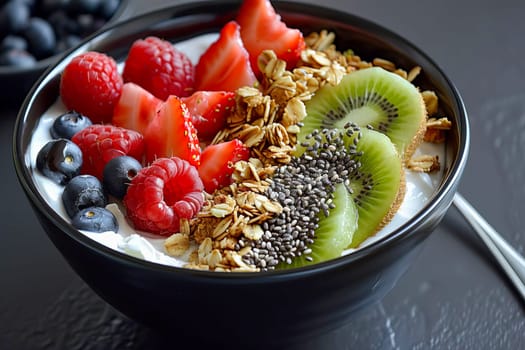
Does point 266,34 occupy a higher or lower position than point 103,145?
higher

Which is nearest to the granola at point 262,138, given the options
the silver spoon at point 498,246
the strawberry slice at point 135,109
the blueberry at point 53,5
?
the strawberry slice at point 135,109

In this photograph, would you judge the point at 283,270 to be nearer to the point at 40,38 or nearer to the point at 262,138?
the point at 262,138

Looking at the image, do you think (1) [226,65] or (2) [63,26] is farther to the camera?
(2) [63,26]

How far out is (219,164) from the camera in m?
1.09

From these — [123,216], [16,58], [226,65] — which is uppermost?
[226,65]

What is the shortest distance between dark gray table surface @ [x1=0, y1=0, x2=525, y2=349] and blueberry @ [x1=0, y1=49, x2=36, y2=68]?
0.15m

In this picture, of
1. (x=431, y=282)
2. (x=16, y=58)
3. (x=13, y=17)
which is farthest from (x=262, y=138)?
(x=13, y=17)

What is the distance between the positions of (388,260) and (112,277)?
333 mm

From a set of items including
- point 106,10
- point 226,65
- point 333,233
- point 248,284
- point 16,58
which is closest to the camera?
point 248,284

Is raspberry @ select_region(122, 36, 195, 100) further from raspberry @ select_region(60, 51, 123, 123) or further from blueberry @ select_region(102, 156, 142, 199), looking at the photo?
blueberry @ select_region(102, 156, 142, 199)

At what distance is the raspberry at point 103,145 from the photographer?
110 centimetres

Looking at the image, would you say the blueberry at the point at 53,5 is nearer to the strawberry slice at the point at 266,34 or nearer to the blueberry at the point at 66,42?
the blueberry at the point at 66,42

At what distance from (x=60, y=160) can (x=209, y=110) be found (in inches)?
9.0

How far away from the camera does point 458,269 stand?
1.28 metres
